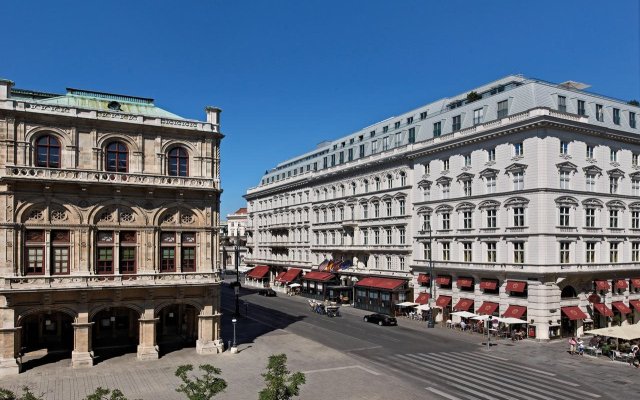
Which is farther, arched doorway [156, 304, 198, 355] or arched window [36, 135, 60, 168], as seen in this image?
arched doorway [156, 304, 198, 355]

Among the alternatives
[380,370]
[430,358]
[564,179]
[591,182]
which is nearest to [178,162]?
[380,370]

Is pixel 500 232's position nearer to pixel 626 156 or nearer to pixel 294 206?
pixel 626 156

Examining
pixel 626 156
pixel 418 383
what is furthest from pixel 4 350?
pixel 626 156

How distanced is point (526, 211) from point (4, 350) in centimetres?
4356

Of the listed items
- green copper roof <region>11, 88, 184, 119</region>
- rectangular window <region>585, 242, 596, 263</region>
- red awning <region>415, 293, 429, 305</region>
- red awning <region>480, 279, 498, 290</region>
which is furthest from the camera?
red awning <region>415, 293, 429, 305</region>

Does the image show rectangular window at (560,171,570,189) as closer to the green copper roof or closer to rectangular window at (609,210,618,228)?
rectangular window at (609,210,618,228)

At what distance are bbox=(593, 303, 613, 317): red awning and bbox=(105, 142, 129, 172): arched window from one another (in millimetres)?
44643

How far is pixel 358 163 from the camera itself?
73000mm

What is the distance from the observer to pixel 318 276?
79000 mm

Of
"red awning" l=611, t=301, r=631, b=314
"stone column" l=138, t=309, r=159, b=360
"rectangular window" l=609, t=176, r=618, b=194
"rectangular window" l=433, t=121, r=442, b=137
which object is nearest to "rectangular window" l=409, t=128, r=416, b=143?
"rectangular window" l=433, t=121, r=442, b=137

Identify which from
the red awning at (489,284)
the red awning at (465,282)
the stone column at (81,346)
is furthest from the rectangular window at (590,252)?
the stone column at (81,346)

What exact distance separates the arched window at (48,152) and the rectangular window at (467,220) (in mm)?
38961

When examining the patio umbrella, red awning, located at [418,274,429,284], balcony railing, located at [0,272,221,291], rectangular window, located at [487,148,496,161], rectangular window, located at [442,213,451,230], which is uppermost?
rectangular window, located at [487,148,496,161]

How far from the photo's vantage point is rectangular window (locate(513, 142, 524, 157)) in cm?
4908
